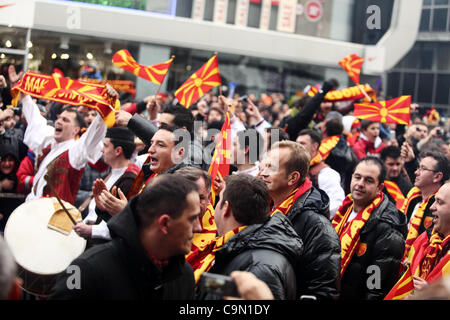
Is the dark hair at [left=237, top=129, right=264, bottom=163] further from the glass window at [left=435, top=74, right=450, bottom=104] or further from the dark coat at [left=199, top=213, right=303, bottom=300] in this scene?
the glass window at [left=435, top=74, right=450, bottom=104]

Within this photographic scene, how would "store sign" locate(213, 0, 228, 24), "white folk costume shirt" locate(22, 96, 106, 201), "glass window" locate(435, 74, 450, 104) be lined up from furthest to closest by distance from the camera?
"glass window" locate(435, 74, 450, 104) → "store sign" locate(213, 0, 228, 24) → "white folk costume shirt" locate(22, 96, 106, 201)

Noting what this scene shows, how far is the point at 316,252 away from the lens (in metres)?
4.23

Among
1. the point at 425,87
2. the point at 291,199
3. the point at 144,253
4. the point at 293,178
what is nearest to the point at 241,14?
the point at 425,87

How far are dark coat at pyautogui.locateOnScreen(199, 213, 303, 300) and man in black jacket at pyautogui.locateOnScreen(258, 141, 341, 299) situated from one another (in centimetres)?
52

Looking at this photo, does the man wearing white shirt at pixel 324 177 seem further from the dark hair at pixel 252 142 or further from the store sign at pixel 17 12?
the store sign at pixel 17 12

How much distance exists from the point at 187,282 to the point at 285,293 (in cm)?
67

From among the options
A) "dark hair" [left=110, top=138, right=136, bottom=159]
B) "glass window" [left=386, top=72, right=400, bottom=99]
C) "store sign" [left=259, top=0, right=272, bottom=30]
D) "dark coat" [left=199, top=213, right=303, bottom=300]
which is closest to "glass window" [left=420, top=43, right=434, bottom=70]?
"glass window" [left=386, top=72, right=400, bottom=99]

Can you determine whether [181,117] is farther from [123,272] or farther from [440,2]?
[440,2]

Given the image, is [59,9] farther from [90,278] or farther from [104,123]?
[90,278]

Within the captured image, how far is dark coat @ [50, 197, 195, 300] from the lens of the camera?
2.69m

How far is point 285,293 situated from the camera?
3471 millimetres

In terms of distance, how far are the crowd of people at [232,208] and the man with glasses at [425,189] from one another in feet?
0.04

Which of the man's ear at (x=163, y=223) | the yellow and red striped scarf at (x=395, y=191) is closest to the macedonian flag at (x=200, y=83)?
the yellow and red striped scarf at (x=395, y=191)

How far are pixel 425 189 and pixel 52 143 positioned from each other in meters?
4.01
